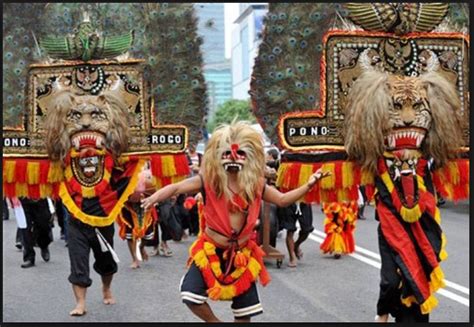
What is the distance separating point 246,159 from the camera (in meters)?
6.21

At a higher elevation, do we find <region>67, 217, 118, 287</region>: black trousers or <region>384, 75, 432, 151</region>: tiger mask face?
<region>384, 75, 432, 151</region>: tiger mask face

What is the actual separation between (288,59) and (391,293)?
7.69 m

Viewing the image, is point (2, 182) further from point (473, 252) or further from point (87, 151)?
point (473, 252)

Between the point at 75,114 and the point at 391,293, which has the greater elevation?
the point at 75,114

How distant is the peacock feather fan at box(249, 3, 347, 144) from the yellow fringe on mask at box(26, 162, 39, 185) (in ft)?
16.1

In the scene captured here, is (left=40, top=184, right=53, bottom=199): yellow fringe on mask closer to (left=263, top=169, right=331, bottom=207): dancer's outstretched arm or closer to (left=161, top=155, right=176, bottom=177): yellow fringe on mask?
(left=161, top=155, right=176, bottom=177): yellow fringe on mask

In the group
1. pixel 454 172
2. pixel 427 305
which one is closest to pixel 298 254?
pixel 454 172

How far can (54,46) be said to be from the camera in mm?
7891

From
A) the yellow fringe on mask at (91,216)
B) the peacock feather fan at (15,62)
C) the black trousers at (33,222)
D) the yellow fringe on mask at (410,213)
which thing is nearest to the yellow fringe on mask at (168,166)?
the yellow fringe on mask at (91,216)

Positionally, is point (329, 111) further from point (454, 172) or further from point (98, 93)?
point (98, 93)

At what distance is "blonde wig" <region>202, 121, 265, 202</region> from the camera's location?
6184mm

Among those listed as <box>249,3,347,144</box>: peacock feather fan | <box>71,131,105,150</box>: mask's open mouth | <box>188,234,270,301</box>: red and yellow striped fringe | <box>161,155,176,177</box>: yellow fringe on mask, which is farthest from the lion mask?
<box>249,3,347,144</box>: peacock feather fan

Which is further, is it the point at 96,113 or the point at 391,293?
the point at 96,113

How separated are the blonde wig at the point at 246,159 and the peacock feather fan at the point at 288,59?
574 centimetres
